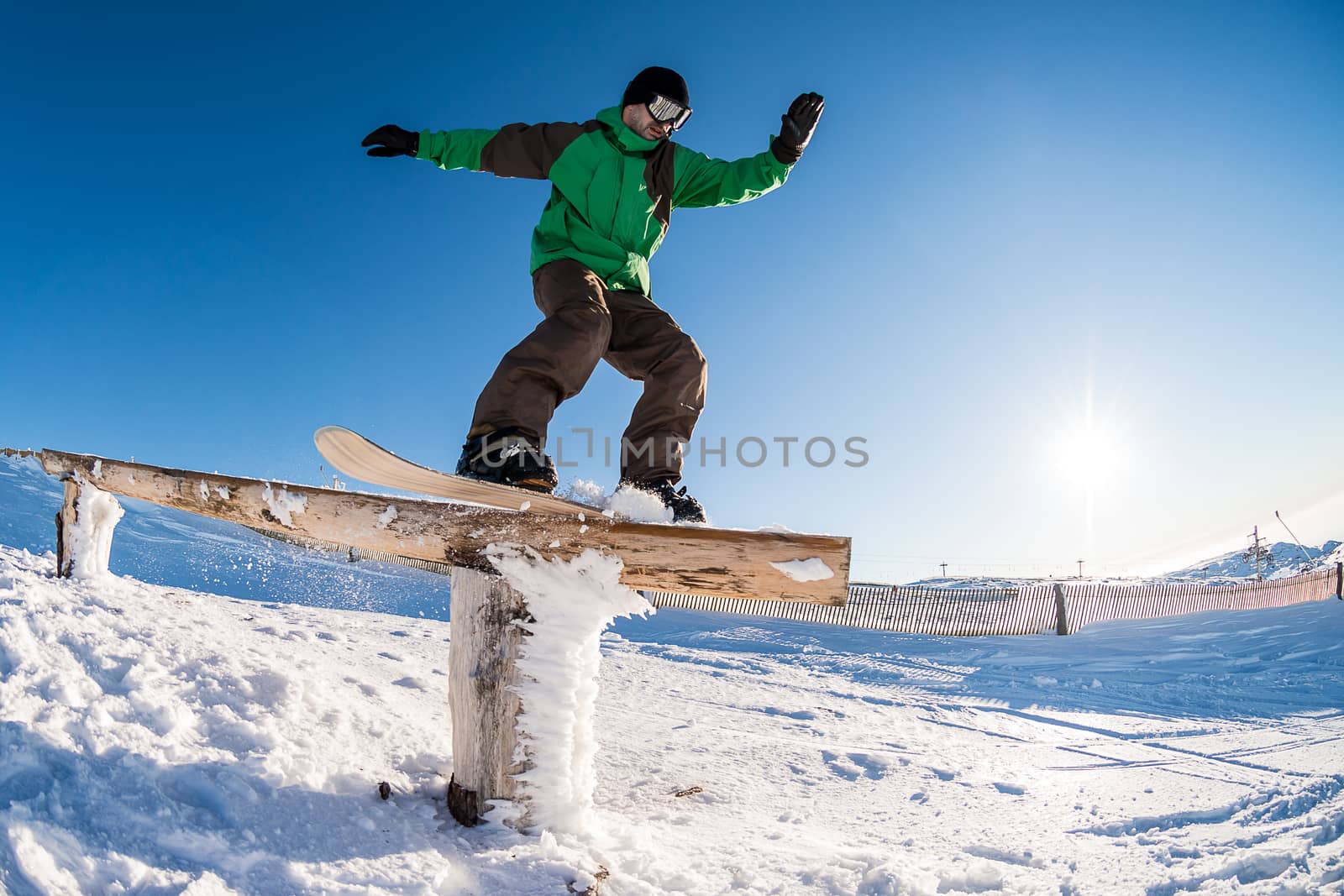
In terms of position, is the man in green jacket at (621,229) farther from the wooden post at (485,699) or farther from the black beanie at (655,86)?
the wooden post at (485,699)

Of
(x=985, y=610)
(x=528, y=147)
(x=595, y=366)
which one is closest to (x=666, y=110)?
(x=528, y=147)

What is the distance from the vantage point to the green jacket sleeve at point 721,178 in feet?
8.79

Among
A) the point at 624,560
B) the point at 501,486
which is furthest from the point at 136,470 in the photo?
the point at 624,560

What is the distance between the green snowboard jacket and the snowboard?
1092 millimetres

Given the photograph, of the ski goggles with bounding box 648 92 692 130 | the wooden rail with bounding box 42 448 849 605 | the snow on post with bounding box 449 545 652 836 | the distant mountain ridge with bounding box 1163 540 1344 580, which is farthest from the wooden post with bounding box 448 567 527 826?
the distant mountain ridge with bounding box 1163 540 1344 580

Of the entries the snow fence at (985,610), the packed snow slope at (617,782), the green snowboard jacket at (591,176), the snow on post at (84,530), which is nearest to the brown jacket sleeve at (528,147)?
the green snowboard jacket at (591,176)

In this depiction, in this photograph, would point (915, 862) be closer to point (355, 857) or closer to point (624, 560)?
point (624, 560)

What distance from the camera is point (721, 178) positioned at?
9.00 feet

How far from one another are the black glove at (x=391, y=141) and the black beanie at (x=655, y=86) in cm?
90

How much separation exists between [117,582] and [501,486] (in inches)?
118

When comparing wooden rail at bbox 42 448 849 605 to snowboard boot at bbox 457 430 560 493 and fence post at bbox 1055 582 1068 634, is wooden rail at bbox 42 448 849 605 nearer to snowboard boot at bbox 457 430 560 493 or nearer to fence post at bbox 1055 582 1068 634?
snowboard boot at bbox 457 430 560 493

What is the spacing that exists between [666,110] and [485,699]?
2.22 meters

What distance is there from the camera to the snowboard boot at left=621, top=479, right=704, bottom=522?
6.73 feet

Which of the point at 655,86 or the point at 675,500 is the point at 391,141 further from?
the point at 675,500
